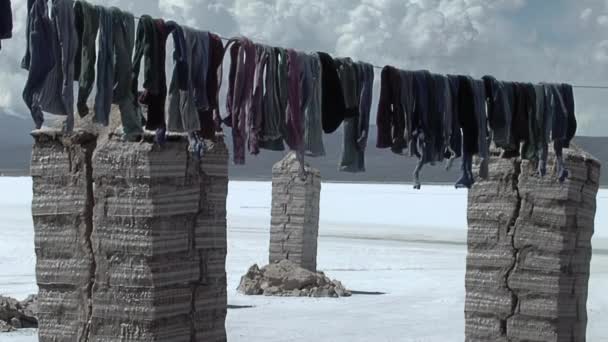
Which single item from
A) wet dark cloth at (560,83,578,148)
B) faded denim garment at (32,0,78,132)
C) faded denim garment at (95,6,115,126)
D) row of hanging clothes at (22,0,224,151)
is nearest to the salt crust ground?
wet dark cloth at (560,83,578,148)

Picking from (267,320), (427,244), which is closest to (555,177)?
(267,320)

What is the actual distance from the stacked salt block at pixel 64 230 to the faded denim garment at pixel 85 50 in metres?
1.51

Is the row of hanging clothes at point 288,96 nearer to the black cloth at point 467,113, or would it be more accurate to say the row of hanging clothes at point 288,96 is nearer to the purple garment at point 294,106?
the purple garment at point 294,106

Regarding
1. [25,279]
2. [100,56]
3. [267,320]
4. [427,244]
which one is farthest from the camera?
[427,244]

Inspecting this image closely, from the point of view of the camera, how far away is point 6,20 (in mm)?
5129

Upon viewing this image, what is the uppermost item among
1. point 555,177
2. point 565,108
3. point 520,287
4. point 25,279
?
point 565,108

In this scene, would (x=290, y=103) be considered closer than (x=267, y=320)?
Yes

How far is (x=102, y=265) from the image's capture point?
7141 mm

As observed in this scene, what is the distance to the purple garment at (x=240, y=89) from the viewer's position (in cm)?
668

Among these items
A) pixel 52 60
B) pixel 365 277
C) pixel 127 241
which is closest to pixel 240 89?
Result: pixel 127 241

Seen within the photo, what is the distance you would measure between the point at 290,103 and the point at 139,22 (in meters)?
1.24

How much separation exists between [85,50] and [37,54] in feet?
1.17

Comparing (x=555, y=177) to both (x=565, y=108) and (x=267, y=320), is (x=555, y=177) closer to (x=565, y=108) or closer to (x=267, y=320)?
(x=565, y=108)

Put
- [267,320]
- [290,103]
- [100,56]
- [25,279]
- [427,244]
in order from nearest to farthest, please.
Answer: [100,56]
[290,103]
[267,320]
[25,279]
[427,244]
